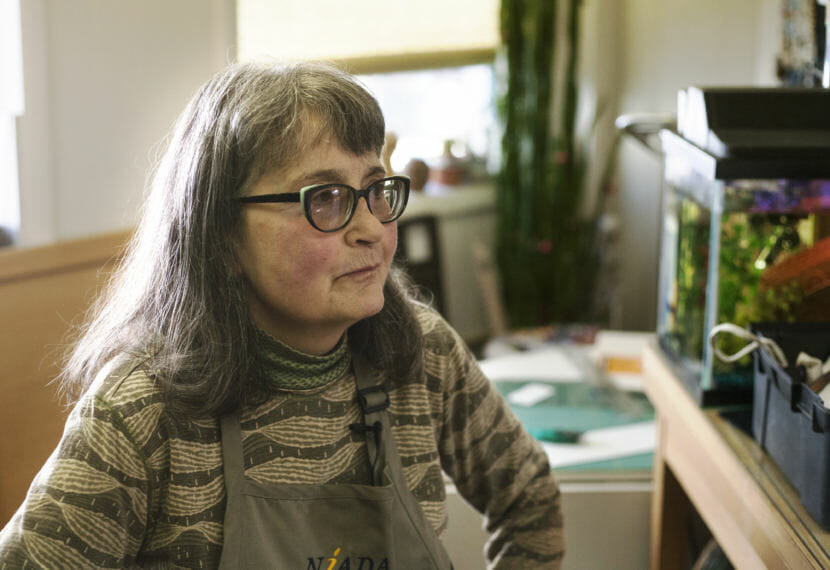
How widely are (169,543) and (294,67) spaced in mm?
570

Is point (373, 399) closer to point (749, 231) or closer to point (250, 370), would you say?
point (250, 370)

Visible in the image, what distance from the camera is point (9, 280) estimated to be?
1.56 meters

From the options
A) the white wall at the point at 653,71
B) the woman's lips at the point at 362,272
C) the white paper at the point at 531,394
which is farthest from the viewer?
the white wall at the point at 653,71

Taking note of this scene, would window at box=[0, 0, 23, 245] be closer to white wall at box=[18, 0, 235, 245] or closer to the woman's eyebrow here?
white wall at box=[18, 0, 235, 245]

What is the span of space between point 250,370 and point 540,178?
8.34ft

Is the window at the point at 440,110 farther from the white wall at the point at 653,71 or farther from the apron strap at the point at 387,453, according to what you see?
the apron strap at the point at 387,453

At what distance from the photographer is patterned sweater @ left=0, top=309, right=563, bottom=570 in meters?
0.98

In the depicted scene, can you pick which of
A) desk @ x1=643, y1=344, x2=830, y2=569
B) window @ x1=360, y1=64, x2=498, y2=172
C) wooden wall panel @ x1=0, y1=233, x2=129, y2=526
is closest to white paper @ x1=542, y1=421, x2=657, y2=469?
desk @ x1=643, y1=344, x2=830, y2=569

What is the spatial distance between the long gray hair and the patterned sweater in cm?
4

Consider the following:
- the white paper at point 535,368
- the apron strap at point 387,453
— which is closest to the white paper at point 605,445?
the white paper at point 535,368

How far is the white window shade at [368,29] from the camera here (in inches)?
121

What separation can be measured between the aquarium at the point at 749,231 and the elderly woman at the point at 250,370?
452 mm

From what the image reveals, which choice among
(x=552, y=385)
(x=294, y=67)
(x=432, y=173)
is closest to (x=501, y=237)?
(x=432, y=173)

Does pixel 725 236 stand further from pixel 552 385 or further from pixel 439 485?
pixel 552 385
